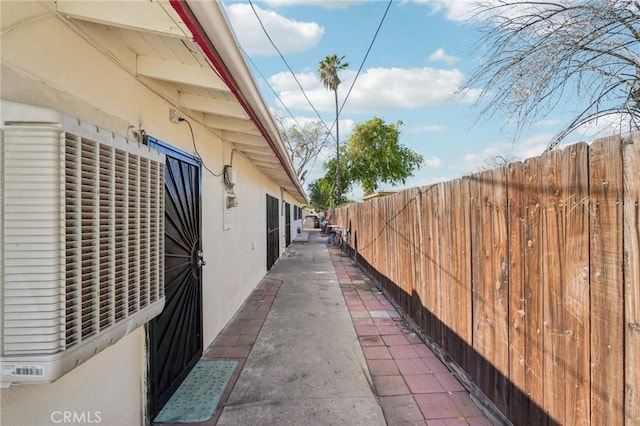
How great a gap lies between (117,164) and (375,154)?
24.9 metres

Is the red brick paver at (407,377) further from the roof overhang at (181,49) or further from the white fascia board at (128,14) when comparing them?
the white fascia board at (128,14)

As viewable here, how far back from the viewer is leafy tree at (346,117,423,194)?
25.2 metres

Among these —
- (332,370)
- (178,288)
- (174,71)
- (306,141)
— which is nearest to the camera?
(174,71)

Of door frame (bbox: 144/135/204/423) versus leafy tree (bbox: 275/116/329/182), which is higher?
leafy tree (bbox: 275/116/329/182)

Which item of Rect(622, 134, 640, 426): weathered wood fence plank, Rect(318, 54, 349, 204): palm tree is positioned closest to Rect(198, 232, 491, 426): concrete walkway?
Rect(622, 134, 640, 426): weathered wood fence plank

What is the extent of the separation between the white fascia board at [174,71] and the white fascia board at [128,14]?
63 cm

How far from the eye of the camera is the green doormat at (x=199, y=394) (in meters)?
2.55

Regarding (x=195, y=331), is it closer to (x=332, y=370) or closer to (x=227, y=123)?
(x=332, y=370)

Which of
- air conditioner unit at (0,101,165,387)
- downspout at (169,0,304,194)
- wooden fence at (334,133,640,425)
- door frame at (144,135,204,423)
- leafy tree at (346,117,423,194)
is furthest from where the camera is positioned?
leafy tree at (346,117,423,194)

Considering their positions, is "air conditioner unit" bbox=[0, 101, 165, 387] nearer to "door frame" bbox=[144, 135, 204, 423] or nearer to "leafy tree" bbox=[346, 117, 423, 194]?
"door frame" bbox=[144, 135, 204, 423]

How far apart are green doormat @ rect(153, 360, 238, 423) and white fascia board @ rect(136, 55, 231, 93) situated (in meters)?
2.49

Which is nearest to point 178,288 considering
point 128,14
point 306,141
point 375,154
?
point 128,14

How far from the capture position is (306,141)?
3152 cm

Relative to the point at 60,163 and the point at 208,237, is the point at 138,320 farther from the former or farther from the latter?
the point at 208,237
